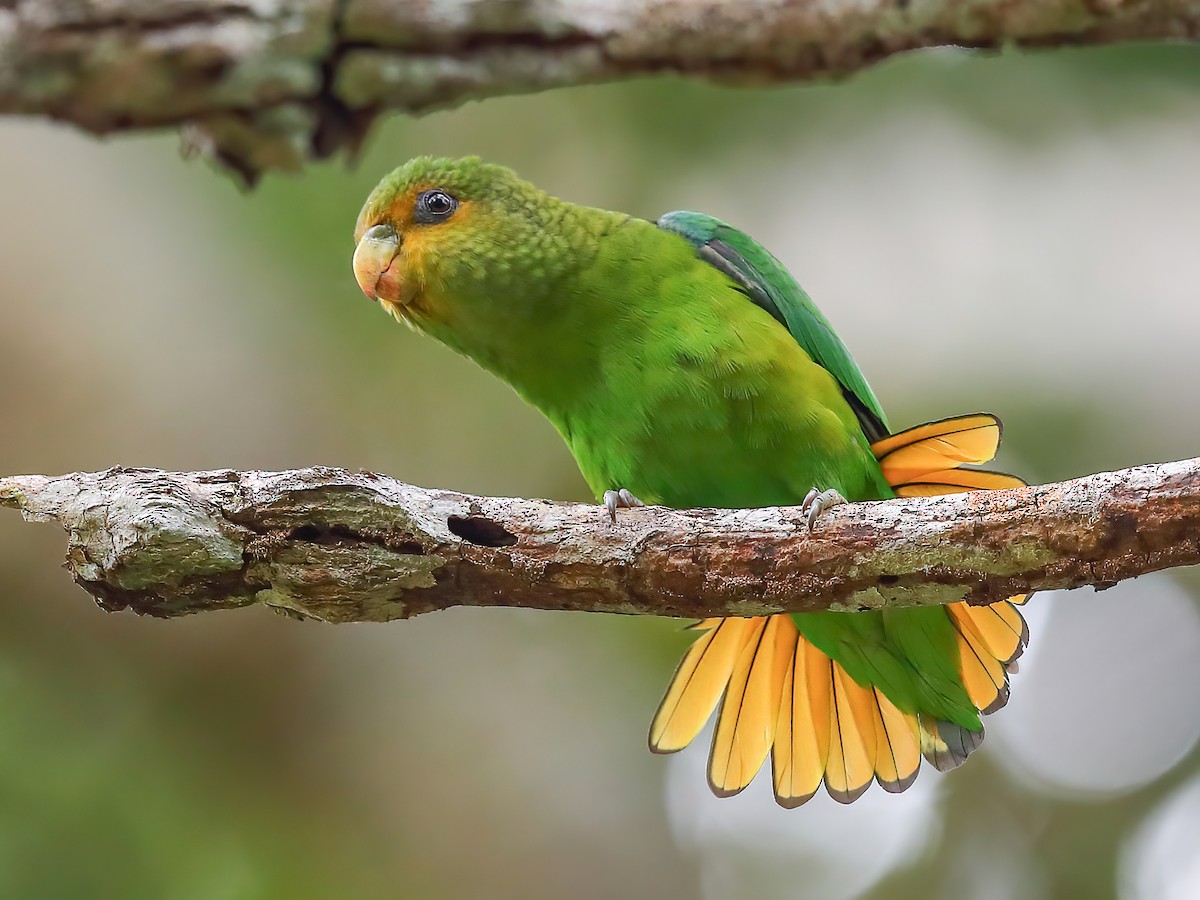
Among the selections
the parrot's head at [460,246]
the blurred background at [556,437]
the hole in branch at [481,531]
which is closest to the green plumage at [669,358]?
the parrot's head at [460,246]

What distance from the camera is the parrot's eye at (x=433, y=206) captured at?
3.34m

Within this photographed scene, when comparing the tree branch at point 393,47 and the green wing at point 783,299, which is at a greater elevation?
the tree branch at point 393,47

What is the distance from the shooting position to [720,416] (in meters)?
3.03

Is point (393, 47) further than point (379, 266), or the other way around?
point (379, 266)

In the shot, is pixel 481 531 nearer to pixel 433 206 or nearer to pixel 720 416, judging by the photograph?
pixel 720 416

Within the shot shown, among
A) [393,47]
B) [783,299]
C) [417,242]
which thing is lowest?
[783,299]

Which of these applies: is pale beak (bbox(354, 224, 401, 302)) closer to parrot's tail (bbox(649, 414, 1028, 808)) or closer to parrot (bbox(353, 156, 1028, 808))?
parrot (bbox(353, 156, 1028, 808))

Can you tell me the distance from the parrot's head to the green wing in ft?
1.24

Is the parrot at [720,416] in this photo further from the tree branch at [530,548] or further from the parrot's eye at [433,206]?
the tree branch at [530,548]

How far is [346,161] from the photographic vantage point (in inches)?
129

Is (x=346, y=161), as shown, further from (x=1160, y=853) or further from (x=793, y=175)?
(x=1160, y=853)

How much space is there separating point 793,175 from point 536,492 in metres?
1.89

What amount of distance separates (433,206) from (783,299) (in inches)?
43.0

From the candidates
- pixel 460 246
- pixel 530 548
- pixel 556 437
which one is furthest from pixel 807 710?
pixel 556 437
